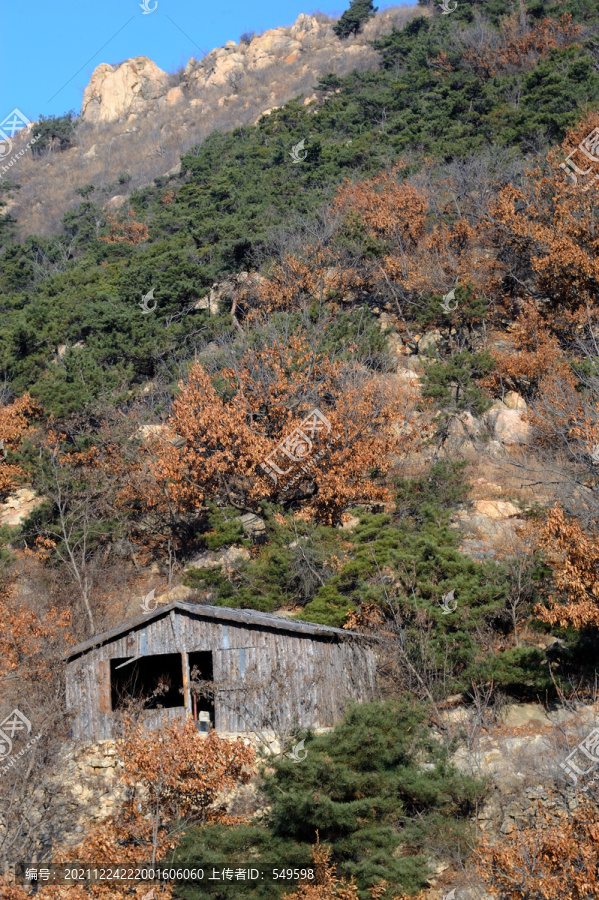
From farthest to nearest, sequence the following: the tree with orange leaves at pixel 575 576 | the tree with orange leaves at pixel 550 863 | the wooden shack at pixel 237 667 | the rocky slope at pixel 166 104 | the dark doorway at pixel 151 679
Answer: the rocky slope at pixel 166 104, the dark doorway at pixel 151 679, the wooden shack at pixel 237 667, the tree with orange leaves at pixel 575 576, the tree with orange leaves at pixel 550 863

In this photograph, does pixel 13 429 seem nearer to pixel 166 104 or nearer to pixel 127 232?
pixel 127 232

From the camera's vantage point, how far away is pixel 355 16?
81938mm

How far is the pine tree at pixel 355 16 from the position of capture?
81.9 m

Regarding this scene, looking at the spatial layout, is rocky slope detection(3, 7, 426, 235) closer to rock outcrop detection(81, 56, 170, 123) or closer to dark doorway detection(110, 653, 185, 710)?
rock outcrop detection(81, 56, 170, 123)

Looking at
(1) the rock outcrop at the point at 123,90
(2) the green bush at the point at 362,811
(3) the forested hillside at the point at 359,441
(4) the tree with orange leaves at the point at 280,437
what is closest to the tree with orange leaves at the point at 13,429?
(3) the forested hillside at the point at 359,441

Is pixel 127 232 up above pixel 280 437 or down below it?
above

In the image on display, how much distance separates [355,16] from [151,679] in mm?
80283

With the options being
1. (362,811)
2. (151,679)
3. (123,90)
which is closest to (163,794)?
(362,811)

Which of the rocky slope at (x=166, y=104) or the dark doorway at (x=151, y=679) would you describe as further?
the rocky slope at (x=166, y=104)

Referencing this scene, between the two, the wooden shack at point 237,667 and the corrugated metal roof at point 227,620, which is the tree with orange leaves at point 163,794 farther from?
the corrugated metal roof at point 227,620

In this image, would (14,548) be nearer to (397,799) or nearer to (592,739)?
(397,799)

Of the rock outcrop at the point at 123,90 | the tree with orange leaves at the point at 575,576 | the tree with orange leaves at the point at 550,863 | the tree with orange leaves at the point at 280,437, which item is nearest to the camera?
the tree with orange leaves at the point at 550,863

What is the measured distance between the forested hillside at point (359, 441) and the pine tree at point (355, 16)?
30.4m

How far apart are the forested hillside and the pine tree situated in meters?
Answer: 30.4
